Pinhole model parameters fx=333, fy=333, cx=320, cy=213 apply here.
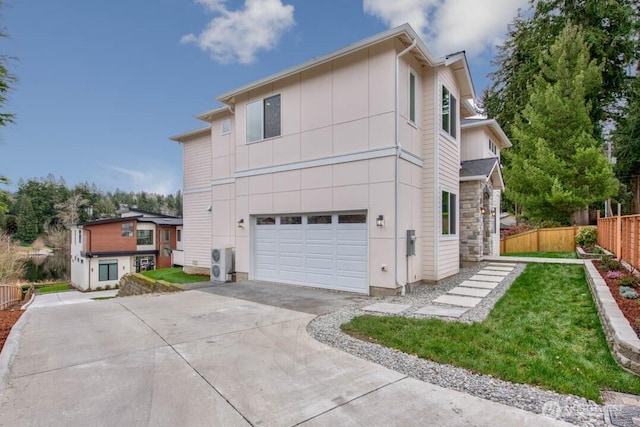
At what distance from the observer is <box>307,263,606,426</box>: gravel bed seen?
9.60ft

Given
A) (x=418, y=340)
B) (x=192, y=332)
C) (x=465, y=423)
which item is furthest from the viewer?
(x=192, y=332)

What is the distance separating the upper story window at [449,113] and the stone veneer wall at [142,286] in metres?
9.61

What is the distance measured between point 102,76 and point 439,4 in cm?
2095

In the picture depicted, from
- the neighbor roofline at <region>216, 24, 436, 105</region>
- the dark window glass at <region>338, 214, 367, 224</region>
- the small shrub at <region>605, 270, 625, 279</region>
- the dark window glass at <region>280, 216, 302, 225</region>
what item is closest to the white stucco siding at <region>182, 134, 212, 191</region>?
the neighbor roofline at <region>216, 24, 436, 105</region>

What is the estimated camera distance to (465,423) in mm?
2754

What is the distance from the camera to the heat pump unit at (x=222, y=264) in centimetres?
1125

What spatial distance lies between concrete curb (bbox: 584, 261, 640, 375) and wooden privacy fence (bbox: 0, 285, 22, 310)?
18393 mm

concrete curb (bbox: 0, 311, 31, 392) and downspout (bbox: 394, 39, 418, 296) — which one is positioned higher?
downspout (bbox: 394, 39, 418, 296)

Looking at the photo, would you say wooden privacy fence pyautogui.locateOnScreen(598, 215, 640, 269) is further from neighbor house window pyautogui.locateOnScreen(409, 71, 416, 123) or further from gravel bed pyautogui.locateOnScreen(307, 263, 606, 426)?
neighbor house window pyautogui.locateOnScreen(409, 71, 416, 123)

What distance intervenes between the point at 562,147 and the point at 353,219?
16.1 meters

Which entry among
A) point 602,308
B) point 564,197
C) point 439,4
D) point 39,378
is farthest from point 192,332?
point 564,197

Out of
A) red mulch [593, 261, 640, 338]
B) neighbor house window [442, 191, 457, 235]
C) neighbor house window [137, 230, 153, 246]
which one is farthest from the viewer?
neighbor house window [137, 230, 153, 246]

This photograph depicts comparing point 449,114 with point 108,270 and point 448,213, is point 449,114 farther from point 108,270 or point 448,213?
point 108,270

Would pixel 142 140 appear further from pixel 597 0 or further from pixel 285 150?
pixel 597 0
